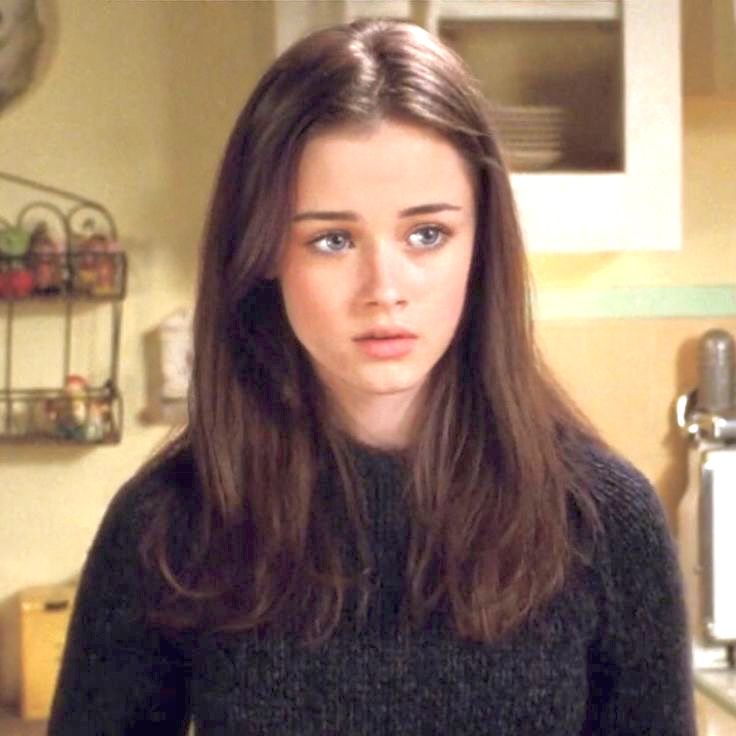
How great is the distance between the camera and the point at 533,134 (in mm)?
1894

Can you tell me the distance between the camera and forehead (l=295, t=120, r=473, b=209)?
0.86 m

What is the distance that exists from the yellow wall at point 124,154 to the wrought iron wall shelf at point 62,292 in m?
0.02

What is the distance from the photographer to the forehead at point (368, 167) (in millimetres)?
863

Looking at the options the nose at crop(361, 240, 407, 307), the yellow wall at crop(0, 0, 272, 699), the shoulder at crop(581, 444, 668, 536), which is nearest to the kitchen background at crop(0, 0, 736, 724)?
the yellow wall at crop(0, 0, 272, 699)

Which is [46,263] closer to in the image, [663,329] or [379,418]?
[663,329]

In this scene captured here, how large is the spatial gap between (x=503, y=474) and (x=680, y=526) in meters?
1.17

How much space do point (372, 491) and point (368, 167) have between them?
0.20m

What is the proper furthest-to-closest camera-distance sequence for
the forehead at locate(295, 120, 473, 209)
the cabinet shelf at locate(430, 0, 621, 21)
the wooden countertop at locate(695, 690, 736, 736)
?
the cabinet shelf at locate(430, 0, 621, 21) → the wooden countertop at locate(695, 690, 736, 736) → the forehead at locate(295, 120, 473, 209)

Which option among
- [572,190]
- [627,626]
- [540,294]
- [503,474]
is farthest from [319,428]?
[540,294]

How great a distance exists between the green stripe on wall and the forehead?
126 cm

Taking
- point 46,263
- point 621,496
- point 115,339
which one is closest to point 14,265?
point 46,263

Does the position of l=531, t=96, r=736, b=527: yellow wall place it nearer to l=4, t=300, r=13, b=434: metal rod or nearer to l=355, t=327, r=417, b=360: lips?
l=4, t=300, r=13, b=434: metal rod

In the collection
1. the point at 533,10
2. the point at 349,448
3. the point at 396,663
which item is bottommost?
the point at 396,663

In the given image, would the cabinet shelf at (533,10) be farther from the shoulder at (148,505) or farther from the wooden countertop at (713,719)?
the shoulder at (148,505)
